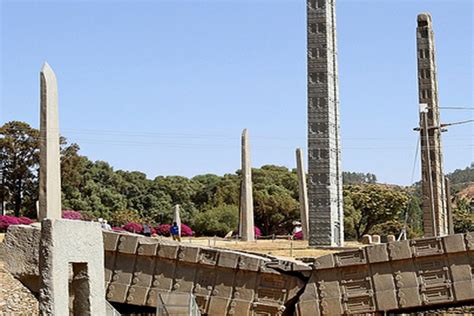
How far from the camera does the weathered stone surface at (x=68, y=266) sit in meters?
8.36

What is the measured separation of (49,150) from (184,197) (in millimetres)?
39816

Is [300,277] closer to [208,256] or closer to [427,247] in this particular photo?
[208,256]

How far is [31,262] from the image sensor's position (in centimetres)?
1027

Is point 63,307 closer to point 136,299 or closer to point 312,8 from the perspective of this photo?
point 136,299

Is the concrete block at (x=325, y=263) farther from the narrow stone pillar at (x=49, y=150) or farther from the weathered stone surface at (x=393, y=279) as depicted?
the narrow stone pillar at (x=49, y=150)

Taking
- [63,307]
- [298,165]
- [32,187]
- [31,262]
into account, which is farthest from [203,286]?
[32,187]

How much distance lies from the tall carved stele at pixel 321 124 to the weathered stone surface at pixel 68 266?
18722mm

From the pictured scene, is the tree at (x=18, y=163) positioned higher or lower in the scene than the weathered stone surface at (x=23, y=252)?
higher

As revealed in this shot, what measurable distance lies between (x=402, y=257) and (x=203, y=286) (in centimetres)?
344

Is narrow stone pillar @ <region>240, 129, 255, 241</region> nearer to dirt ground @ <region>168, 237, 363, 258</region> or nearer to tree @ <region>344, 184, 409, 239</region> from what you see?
dirt ground @ <region>168, 237, 363, 258</region>

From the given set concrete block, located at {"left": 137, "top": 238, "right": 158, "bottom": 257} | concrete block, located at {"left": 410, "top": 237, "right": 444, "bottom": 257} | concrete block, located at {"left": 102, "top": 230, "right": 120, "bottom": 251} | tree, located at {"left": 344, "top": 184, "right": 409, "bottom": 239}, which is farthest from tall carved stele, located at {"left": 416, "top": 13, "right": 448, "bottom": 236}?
tree, located at {"left": 344, "top": 184, "right": 409, "bottom": 239}

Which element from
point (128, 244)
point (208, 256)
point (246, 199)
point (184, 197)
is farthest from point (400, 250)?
point (184, 197)

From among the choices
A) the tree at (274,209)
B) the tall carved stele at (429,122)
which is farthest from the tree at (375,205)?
the tall carved stele at (429,122)

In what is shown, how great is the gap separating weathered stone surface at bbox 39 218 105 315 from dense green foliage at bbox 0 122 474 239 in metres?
38.0
